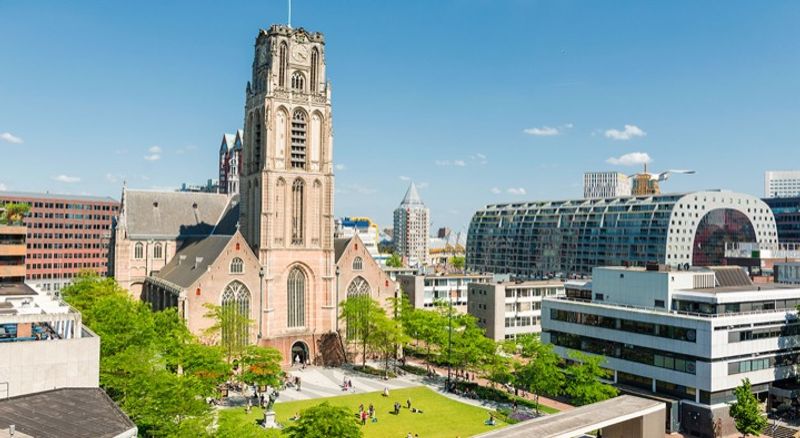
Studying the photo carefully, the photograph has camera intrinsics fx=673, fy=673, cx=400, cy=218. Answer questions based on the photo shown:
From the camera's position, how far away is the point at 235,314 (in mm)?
84500

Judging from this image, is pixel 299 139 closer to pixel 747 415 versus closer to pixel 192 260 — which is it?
pixel 192 260

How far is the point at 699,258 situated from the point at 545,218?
150ft

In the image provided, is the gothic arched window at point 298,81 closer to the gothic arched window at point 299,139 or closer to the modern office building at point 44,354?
the gothic arched window at point 299,139

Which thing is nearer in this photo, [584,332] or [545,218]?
[584,332]

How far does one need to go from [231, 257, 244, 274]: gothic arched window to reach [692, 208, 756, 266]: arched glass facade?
3837 inches

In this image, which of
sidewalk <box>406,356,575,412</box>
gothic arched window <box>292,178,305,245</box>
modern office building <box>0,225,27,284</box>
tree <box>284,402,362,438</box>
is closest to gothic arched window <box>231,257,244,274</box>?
gothic arched window <box>292,178,305,245</box>

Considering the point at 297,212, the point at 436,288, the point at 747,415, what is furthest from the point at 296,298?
the point at 747,415

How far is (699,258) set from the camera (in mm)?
140500

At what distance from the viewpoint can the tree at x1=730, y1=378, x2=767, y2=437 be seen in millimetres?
58281

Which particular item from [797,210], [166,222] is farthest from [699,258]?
[166,222]

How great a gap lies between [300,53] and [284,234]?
84.3 feet

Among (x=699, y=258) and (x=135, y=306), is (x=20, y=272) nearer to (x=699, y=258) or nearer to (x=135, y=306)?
(x=135, y=306)

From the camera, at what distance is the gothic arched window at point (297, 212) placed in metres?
94.1

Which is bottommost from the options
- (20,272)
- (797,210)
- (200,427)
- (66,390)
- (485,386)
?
(485,386)
